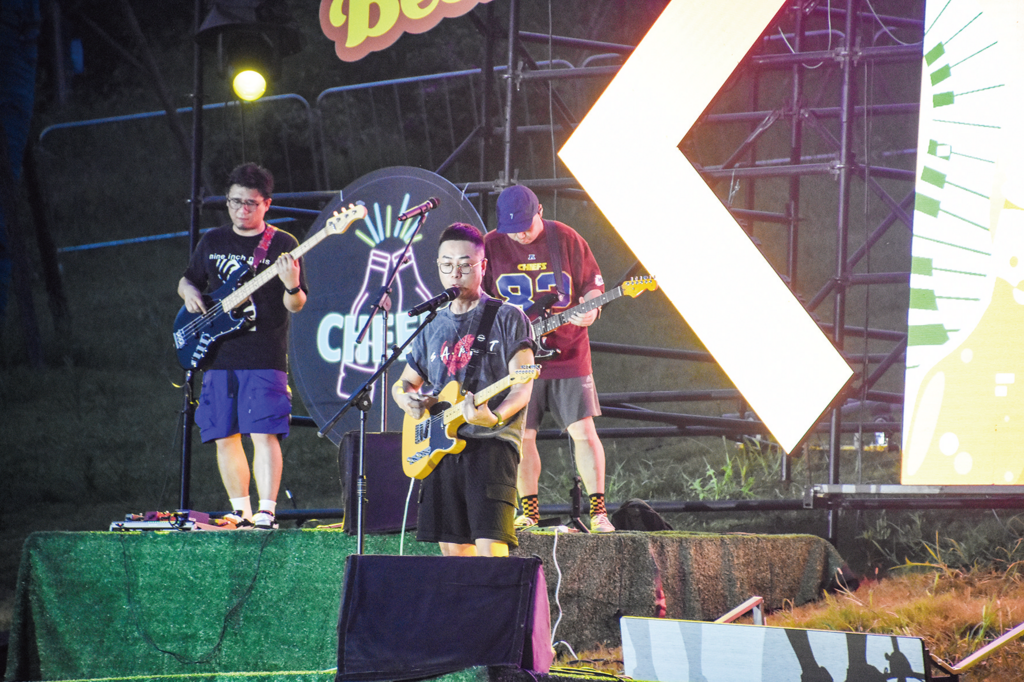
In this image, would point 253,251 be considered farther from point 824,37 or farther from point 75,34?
point 75,34

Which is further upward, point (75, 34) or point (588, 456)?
point (75, 34)

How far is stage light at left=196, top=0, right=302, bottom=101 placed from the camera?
5871 mm

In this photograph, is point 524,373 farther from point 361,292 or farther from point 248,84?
point 248,84

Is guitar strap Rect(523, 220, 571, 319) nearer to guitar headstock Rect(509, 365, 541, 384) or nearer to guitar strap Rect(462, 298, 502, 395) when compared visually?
guitar strap Rect(462, 298, 502, 395)

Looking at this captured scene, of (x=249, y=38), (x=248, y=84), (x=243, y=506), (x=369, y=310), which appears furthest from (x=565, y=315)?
(x=249, y=38)

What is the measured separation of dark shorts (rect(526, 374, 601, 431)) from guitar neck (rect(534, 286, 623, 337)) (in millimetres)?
337

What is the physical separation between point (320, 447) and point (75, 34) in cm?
590

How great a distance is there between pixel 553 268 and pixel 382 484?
139cm

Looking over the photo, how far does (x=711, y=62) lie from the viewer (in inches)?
204

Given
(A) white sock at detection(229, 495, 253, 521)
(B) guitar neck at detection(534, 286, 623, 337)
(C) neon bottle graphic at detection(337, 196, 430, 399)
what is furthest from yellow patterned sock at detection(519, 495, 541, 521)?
(C) neon bottle graphic at detection(337, 196, 430, 399)

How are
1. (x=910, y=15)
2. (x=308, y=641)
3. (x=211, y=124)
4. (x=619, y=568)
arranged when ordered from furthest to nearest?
(x=211, y=124) < (x=910, y=15) < (x=619, y=568) < (x=308, y=641)

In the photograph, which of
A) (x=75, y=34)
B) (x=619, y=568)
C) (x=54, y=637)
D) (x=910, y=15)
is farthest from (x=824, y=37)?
(x=75, y=34)

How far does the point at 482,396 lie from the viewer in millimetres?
3754

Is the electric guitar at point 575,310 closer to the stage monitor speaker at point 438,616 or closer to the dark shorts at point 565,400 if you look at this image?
the dark shorts at point 565,400
